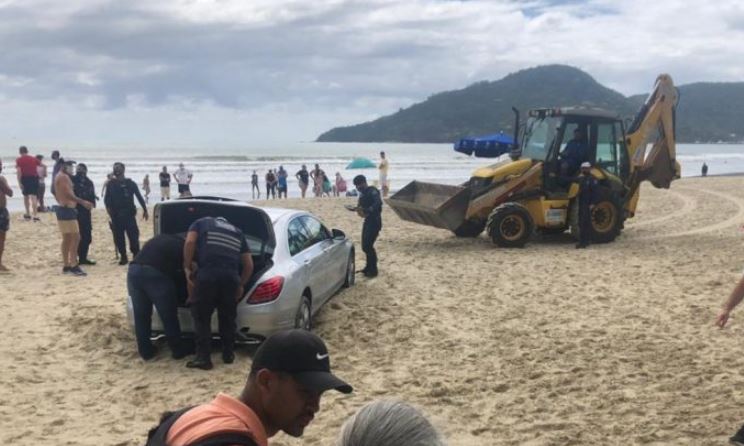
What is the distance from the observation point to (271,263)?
714 centimetres

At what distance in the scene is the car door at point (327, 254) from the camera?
8.48 metres

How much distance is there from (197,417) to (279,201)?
82.6 ft

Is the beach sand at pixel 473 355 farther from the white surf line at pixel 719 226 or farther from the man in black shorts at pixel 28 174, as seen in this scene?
the man in black shorts at pixel 28 174

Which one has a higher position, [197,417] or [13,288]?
[197,417]

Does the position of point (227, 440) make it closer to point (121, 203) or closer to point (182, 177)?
point (121, 203)

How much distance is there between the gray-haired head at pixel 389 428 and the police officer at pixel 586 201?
1237 centimetres

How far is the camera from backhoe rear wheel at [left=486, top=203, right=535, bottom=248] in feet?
44.9

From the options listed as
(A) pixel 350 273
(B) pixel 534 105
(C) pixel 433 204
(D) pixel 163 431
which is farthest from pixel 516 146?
(B) pixel 534 105

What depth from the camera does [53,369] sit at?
267 inches

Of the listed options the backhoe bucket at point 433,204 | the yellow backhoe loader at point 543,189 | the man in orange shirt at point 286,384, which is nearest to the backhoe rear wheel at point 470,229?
the yellow backhoe loader at point 543,189

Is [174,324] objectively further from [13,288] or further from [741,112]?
[741,112]

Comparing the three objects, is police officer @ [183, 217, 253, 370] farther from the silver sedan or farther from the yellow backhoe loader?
the yellow backhoe loader

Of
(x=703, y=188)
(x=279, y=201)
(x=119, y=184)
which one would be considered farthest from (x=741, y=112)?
(x=119, y=184)

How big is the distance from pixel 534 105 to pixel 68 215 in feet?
479
